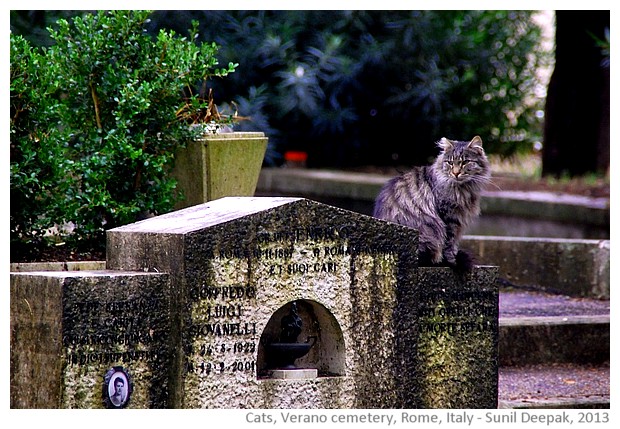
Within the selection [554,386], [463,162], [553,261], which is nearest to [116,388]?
[463,162]

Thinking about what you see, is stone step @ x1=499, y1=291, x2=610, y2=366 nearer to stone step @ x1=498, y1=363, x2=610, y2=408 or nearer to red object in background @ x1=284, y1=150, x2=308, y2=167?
stone step @ x1=498, y1=363, x2=610, y2=408

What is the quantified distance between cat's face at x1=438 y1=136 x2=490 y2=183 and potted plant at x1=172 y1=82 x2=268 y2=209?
159cm

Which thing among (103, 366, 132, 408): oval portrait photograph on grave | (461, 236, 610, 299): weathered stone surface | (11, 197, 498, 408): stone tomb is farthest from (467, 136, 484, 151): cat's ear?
(461, 236, 610, 299): weathered stone surface

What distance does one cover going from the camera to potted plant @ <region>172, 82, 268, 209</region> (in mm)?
7789

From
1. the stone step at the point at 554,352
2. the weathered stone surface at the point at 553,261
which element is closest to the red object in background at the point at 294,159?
the weathered stone surface at the point at 553,261

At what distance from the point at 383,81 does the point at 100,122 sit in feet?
24.8

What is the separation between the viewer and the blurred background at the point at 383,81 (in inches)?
548

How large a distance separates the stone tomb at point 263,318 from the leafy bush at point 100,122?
124 cm

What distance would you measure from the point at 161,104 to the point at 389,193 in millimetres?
1820

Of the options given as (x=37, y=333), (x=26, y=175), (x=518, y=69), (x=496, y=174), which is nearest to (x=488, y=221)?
(x=496, y=174)

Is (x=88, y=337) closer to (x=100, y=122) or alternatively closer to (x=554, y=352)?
(x=100, y=122)

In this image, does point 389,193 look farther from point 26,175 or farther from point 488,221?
point 488,221

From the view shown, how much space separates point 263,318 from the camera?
5750 mm

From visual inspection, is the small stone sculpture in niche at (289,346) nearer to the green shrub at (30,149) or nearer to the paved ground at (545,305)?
the green shrub at (30,149)
